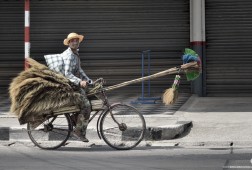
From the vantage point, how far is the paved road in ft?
27.0

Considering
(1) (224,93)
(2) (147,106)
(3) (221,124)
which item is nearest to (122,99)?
(2) (147,106)

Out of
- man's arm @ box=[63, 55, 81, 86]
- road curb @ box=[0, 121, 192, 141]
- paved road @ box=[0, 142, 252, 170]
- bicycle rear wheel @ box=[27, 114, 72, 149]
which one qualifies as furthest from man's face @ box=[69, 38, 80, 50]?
road curb @ box=[0, 121, 192, 141]

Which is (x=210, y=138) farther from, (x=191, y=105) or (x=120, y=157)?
(x=191, y=105)

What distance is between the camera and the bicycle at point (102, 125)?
9758 millimetres

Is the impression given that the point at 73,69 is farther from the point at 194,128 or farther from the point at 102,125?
the point at 194,128

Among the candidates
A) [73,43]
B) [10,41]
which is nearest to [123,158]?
[73,43]

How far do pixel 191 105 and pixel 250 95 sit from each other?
8.20ft

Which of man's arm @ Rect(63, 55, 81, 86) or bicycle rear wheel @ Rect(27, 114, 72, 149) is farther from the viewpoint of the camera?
bicycle rear wheel @ Rect(27, 114, 72, 149)

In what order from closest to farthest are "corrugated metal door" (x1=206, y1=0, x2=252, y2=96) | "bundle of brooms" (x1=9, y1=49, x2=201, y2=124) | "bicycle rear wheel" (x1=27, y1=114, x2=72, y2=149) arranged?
1. "bundle of brooms" (x1=9, y1=49, x2=201, y2=124)
2. "bicycle rear wheel" (x1=27, y1=114, x2=72, y2=149)
3. "corrugated metal door" (x1=206, y1=0, x2=252, y2=96)

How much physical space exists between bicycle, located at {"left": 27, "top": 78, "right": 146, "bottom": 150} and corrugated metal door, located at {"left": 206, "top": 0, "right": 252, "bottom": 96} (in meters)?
6.54

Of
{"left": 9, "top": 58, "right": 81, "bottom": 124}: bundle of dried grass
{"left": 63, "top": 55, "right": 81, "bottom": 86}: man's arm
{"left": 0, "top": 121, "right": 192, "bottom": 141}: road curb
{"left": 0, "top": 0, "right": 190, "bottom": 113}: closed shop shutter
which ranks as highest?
{"left": 0, "top": 0, "right": 190, "bottom": 113}: closed shop shutter

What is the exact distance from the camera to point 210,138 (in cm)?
1059

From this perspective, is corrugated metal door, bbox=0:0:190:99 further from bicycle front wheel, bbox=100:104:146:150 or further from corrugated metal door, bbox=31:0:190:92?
bicycle front wheel, bbox=100:104:146:150

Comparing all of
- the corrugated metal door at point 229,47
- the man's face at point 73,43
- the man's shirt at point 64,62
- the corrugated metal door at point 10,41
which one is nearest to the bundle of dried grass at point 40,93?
the man's shirt at point 64,62
